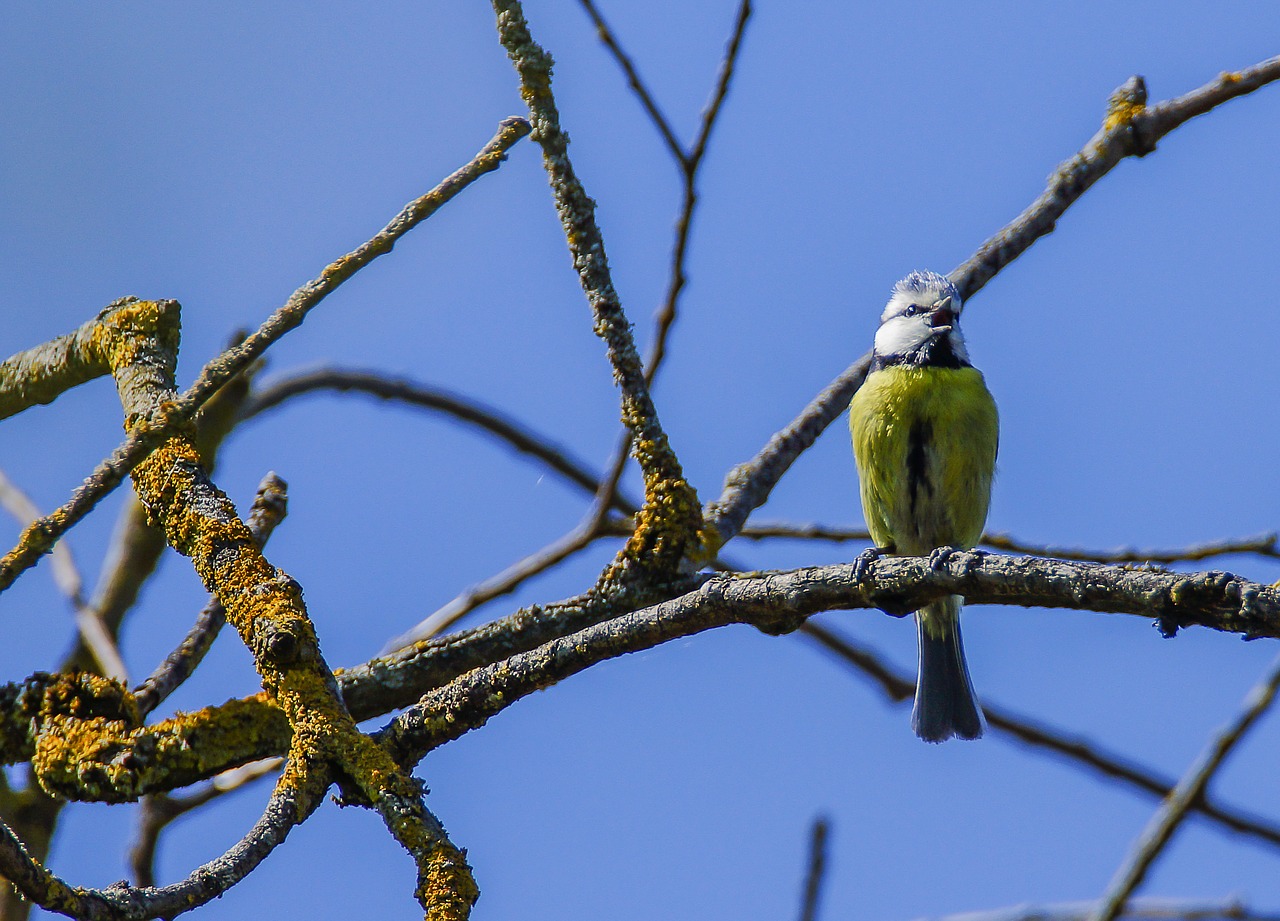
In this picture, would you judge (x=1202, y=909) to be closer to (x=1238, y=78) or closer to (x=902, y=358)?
(x=1238, y=78)

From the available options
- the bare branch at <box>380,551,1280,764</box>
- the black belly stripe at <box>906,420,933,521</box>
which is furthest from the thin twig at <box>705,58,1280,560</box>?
the bare branch at <box>380,551,1280,764</box>

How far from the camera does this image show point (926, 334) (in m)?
4.39

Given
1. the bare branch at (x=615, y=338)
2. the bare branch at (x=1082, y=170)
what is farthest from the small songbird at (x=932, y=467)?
the bare branch at (x=615, y=338)

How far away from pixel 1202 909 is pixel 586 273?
63.2 inches

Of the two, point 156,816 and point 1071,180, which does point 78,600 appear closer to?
point 156,816

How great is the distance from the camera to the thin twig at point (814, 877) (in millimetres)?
1821

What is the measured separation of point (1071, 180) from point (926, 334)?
1159mm

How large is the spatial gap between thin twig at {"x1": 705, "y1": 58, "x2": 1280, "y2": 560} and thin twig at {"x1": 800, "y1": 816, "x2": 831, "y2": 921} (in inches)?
48.9

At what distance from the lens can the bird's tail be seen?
4.11 metres

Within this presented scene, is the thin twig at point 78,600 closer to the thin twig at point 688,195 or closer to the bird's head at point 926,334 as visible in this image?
the thin twig at point 688,195

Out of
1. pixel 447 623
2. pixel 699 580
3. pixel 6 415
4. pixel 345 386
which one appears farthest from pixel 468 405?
pixel 699 580

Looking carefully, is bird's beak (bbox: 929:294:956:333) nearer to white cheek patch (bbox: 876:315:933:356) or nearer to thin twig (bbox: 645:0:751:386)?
white cheek patch (bbox: 876:315:933:356)

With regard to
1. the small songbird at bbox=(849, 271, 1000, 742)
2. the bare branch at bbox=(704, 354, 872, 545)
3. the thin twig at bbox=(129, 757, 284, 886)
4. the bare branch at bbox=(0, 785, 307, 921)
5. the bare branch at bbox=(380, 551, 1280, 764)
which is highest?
the small songbird at bbox=(849, 271, 1000, 742)

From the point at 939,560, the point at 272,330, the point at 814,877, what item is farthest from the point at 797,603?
the point at 272,330
